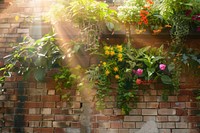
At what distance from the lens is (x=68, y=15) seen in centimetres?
365

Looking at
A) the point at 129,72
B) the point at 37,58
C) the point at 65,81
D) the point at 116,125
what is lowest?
the point at 116,125

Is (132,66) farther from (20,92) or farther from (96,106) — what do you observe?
(20,92)

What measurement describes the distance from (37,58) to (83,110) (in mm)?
899

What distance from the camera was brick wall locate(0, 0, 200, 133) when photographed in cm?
360

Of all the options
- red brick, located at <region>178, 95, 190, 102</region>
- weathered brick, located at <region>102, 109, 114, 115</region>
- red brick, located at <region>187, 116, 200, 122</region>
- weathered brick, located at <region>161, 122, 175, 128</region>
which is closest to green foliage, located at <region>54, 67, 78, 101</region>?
weathered brick, located at <region>102, 109, 114, 115</region>

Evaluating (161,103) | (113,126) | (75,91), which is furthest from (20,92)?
(161,103)

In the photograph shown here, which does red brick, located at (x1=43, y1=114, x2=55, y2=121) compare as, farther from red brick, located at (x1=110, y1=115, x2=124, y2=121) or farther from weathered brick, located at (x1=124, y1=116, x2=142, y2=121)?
weathered brick, located at (x1=124, y1=116, x2=142, y2=121)

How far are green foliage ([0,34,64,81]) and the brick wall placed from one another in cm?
21

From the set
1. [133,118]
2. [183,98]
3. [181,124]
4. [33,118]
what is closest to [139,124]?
[133,118]

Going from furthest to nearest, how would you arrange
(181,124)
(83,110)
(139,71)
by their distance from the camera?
(83,110) < (181,124) < (139,71)

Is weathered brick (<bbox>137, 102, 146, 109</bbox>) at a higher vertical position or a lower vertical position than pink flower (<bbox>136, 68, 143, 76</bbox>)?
lower

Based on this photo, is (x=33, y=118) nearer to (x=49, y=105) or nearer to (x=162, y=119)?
(x=49, y=105)

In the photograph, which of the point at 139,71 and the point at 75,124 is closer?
the point at 139,71

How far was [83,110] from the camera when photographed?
3701 mm
